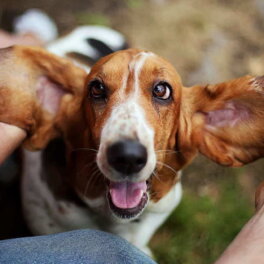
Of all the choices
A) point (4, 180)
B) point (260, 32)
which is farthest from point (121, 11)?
point (4, 180)

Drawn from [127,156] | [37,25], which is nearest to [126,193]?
[127,156]

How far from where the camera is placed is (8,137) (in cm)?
228

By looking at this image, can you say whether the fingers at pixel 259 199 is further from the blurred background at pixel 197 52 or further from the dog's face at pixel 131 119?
the blurred background at pixel 197 52

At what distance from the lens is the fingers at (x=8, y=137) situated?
7.45 ft

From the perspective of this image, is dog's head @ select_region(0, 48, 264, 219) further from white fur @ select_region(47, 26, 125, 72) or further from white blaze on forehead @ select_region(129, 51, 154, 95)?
white fur @ select_region(47, 26, 125, 72)

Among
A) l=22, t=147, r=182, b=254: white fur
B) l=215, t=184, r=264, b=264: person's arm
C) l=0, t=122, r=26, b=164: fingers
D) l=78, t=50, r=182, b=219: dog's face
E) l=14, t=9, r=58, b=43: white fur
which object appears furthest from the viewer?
l=14, t=9, r=58, b=43: white fur

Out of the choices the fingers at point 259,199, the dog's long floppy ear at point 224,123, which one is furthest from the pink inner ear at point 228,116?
the fingers at point 259,199

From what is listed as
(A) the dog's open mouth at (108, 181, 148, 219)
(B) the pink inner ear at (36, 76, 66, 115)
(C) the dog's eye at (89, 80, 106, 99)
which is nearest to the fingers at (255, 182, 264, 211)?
(A) the dog's open mouth at (108, 181, 148, 219)

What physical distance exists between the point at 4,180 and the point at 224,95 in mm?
1720

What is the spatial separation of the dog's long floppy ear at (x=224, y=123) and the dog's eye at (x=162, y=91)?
7.9 inches

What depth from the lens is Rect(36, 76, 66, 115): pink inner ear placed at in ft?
7.98

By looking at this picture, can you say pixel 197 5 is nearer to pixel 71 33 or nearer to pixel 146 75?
pixel 71 33

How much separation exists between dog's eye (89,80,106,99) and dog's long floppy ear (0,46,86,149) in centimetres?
20

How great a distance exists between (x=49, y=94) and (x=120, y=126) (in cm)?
69
